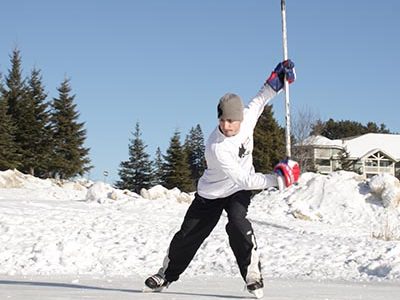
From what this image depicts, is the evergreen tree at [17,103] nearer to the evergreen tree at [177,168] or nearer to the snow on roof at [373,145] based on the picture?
the evergreen tree at [177,168]

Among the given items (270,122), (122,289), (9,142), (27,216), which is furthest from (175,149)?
(122,289)

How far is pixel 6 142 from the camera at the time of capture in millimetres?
35438

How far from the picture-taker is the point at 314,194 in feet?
59.7

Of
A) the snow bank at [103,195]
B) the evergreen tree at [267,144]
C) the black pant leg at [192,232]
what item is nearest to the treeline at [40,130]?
the evergreen tree at [267,144]

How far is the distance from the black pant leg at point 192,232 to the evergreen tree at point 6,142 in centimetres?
3156

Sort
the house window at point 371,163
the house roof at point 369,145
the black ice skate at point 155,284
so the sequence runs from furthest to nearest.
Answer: the house window at point 371,163 < the house roof at point 369,145 < the black ice skate at point 155,284

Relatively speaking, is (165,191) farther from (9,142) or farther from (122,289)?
(9,142)

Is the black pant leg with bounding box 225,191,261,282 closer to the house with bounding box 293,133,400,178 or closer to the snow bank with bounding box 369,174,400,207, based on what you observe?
the snow bank with bounding box 369,174,400,207

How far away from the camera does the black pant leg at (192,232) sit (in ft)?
16.1

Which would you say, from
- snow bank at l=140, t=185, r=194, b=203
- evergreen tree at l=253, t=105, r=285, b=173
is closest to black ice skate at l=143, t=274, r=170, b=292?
snow bank at l=140, t=185, r=194, b=203

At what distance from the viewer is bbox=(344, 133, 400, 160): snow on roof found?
211 ft

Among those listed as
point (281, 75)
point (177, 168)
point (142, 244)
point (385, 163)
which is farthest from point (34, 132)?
point (385, 163)

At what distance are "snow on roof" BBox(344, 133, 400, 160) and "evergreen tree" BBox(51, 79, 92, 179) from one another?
1274 inches

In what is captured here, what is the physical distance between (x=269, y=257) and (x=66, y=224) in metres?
3.76
